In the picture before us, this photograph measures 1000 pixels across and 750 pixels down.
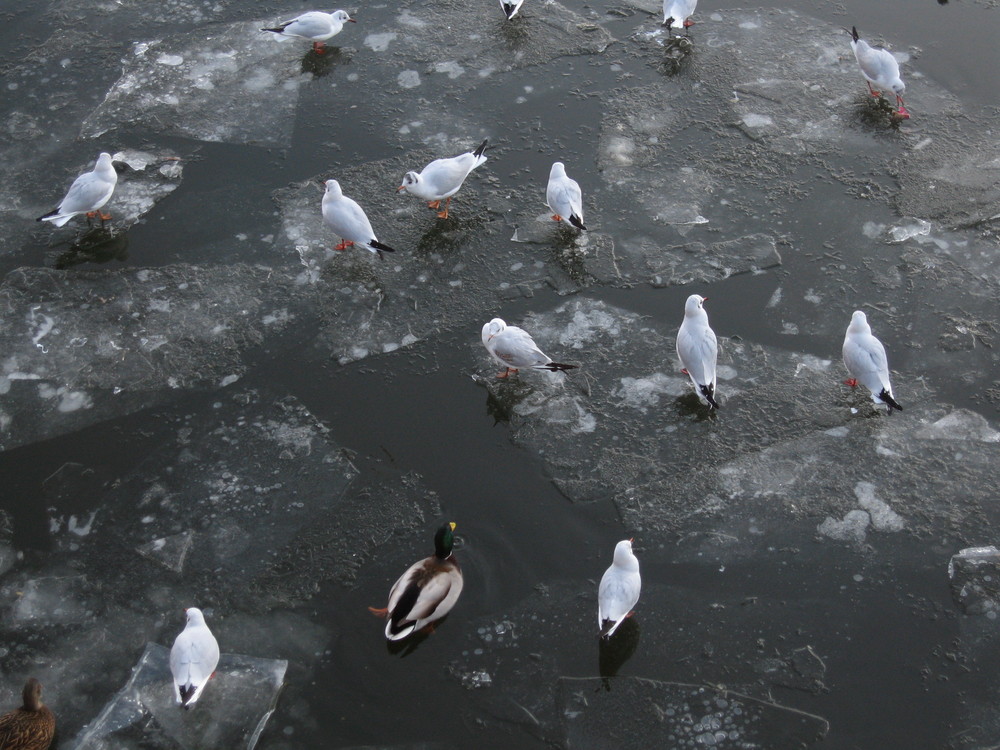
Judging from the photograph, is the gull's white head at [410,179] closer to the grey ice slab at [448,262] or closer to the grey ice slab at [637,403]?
the grey ice slab at [448,262]

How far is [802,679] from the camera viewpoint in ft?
13.3

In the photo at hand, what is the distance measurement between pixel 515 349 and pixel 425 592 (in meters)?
1.55

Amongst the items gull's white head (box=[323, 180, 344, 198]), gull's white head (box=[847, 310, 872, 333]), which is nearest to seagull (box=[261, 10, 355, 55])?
gull's white head (box=[323, 180, 344, 198])

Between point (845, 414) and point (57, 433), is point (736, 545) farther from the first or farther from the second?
point (57, 433)

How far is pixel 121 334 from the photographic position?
549 cm

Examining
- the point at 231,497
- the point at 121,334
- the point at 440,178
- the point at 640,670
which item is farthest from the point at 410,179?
the point at 640,670

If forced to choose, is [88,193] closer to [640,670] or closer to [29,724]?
[29,724]

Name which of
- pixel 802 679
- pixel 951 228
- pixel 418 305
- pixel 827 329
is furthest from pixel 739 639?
pixel 951 228

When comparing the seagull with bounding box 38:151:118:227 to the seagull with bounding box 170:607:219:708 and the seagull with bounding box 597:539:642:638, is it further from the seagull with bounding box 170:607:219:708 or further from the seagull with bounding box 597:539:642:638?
the seagull with bounding box 597:539:642:638

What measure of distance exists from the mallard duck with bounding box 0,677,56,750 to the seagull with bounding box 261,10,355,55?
566 cm

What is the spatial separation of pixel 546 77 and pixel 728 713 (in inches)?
211

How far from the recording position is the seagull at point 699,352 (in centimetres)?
501

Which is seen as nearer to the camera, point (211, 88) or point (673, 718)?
point (673, 718)

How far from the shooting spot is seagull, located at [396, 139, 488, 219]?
19.9 ft
